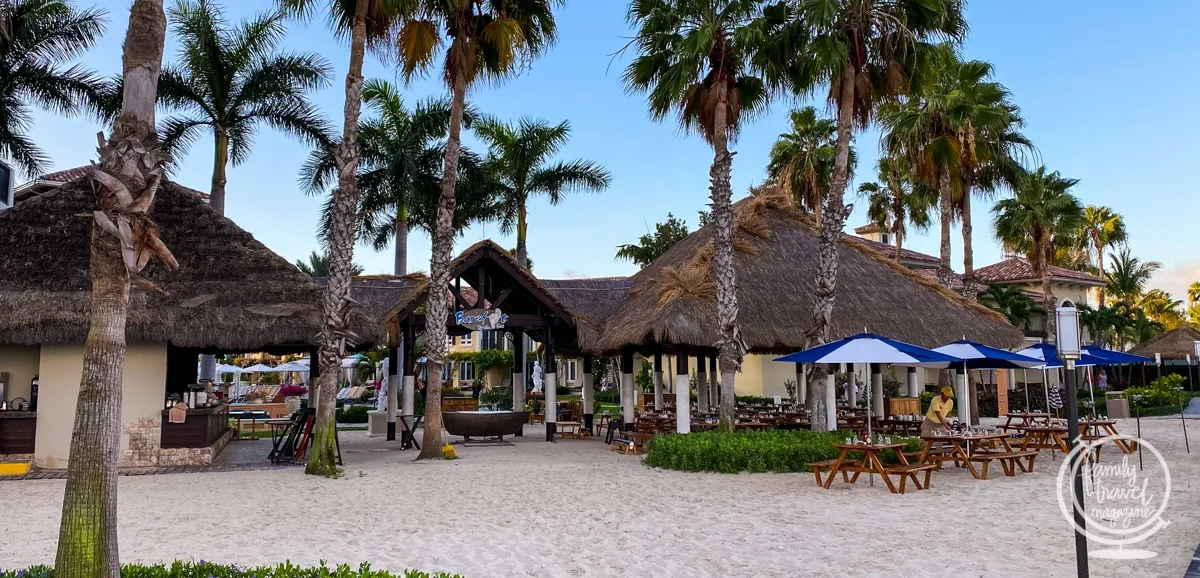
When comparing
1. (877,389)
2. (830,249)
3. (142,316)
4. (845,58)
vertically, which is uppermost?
(845,58)

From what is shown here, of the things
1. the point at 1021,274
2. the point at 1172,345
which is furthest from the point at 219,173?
the point at 1172,345

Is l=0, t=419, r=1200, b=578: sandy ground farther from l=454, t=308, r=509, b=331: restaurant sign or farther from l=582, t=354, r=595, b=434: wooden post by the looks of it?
l=582, t=354, r=595, b=434: wooden post

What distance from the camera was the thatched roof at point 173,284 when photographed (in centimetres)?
1370

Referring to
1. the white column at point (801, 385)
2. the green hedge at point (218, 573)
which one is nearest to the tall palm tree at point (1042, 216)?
the white column at point (801, 385)

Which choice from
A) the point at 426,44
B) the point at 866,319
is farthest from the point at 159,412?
the point at 866,319

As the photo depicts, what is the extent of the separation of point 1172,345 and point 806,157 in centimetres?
2166

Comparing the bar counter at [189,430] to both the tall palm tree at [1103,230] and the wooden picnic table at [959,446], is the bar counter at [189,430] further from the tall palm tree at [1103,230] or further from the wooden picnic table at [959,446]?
the tall palm tree at [1103,230]

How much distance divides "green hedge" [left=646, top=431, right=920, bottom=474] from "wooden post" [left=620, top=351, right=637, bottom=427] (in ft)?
14.4

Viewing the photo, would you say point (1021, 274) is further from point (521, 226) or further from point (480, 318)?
point (480, 318)

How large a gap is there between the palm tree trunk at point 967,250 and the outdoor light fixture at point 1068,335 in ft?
59.3

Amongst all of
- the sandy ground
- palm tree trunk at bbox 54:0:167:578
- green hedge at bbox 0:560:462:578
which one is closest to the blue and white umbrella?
the sandy ground

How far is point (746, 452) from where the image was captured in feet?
45.0

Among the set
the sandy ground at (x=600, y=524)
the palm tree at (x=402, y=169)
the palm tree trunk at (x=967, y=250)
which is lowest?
the sandy ground at (x=600, y=524)

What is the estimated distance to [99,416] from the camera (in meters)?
4.86
